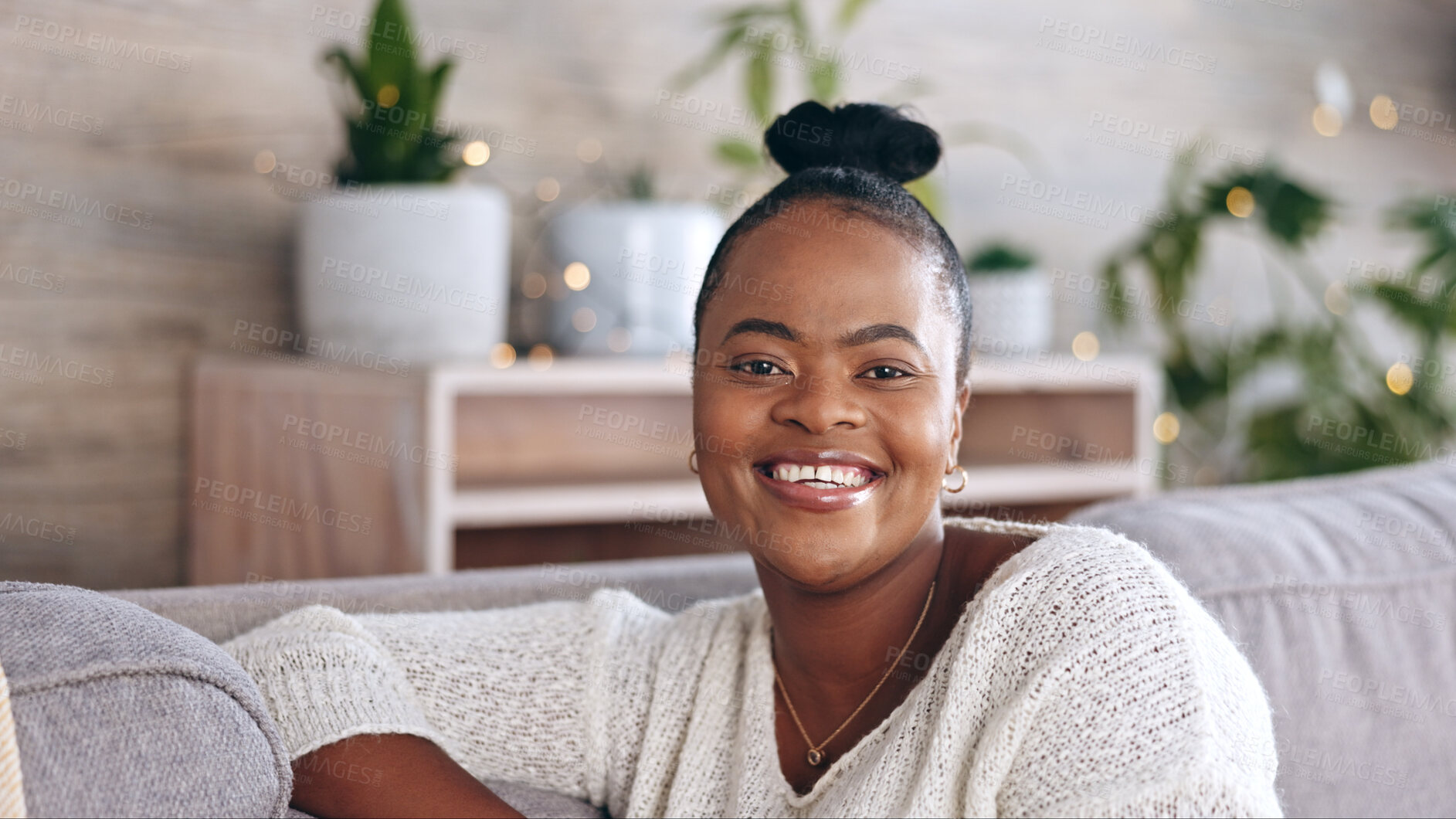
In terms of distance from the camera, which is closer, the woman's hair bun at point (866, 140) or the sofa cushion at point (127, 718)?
the sofa cushion at point (127, 718)

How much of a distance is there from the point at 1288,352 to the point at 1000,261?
2.54ft

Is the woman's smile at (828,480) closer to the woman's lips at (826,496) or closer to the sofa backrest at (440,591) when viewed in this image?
the woman's lips at (826,496)

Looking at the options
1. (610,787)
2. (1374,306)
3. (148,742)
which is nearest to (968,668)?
(610,787)

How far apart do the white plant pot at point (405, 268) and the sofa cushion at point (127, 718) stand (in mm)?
958

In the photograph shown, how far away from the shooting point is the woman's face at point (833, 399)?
2.91 ft

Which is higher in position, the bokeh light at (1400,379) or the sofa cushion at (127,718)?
the bokeh light at (1400,379)

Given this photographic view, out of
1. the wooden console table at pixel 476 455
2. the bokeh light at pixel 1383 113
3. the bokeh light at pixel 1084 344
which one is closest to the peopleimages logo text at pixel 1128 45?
the bokeh light at pixel 1383 113

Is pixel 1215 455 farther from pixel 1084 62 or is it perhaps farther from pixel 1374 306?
pixel 1084 62

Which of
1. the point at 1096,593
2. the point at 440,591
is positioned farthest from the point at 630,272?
the point at 1096,593

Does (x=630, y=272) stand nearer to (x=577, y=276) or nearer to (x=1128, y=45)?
(x=577, y=276)

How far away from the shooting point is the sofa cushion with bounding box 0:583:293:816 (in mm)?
650

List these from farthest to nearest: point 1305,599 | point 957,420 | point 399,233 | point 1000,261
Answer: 1. point 1000,261
2. point 399,233
3. point 1305,599
4. point 957,420

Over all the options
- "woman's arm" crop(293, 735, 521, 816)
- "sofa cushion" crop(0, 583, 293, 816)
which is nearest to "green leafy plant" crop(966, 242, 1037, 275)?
"woman's arm" crop(293, 735, 521, 816)

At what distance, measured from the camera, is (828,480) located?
0.89m
